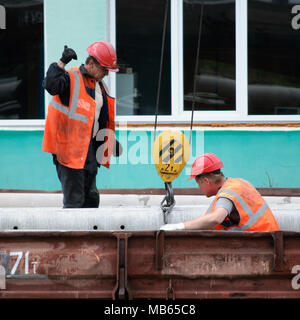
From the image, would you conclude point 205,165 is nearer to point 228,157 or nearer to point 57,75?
point 57,75

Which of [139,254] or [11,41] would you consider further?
[11,41]

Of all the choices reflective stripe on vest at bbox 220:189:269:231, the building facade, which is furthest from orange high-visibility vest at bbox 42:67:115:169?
the building facade

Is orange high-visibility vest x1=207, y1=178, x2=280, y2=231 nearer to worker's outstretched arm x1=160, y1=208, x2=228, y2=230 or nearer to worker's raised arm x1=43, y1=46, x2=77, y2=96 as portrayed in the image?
worker's outstretched arm x1=160, y1=208, x2=228, y2=230

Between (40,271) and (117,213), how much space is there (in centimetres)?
95

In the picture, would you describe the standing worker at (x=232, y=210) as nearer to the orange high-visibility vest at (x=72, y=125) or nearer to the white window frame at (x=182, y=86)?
the orange high-visibility vest at (x=72, y=125)

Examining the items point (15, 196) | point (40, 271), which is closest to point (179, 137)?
point (40, 271)

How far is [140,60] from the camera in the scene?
687 centimetres

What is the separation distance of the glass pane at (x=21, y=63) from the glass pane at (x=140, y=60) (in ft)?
3.38

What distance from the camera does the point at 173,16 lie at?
6715mm

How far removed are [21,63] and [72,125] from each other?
2.70m

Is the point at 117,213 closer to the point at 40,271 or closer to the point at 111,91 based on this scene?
the point at 40,271

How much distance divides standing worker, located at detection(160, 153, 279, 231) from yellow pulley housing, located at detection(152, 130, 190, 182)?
0.25 meters

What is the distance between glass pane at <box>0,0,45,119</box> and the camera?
6.84 m
